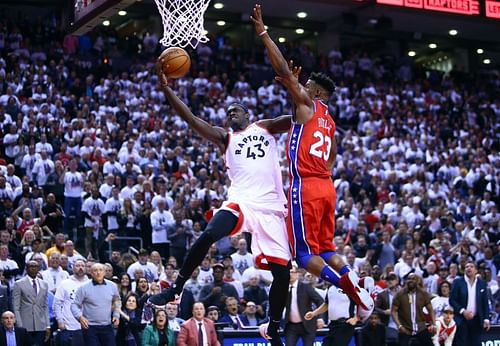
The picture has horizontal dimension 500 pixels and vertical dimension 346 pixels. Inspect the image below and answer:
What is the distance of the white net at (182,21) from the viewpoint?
1058 centimetres

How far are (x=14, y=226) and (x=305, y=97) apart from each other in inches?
377

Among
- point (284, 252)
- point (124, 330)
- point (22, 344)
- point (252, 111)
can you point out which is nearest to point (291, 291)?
point (124, 330)

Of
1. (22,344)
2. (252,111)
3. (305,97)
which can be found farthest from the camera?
(252,111)

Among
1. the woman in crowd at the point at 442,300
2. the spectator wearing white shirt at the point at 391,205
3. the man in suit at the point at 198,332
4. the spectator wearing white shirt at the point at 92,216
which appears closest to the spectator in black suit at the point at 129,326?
the man in suit at the point at 198,332

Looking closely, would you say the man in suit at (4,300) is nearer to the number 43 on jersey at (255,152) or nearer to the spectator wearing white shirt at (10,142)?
the spectator wearing white shirt at (10,142)

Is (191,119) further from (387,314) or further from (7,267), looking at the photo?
(387,314)

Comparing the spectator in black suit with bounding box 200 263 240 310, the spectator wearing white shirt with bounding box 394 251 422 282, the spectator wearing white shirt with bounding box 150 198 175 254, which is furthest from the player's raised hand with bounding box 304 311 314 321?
the spectator wearing white shirt with bounding box 150 198 175 254

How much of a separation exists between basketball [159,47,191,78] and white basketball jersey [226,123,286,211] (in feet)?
2.74

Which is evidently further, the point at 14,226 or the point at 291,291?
the point at 14,226

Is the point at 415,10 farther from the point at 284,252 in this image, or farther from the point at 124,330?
the point at 284,252

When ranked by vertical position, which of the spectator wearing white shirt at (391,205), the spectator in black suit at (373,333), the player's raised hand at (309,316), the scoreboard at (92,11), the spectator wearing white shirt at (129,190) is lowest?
the spectator in black suit at (373,333)

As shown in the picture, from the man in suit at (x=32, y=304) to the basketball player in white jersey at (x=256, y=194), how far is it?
5975mm

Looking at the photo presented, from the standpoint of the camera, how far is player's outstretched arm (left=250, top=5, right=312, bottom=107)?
8.50 metres

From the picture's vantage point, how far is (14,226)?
1689 centimetres
